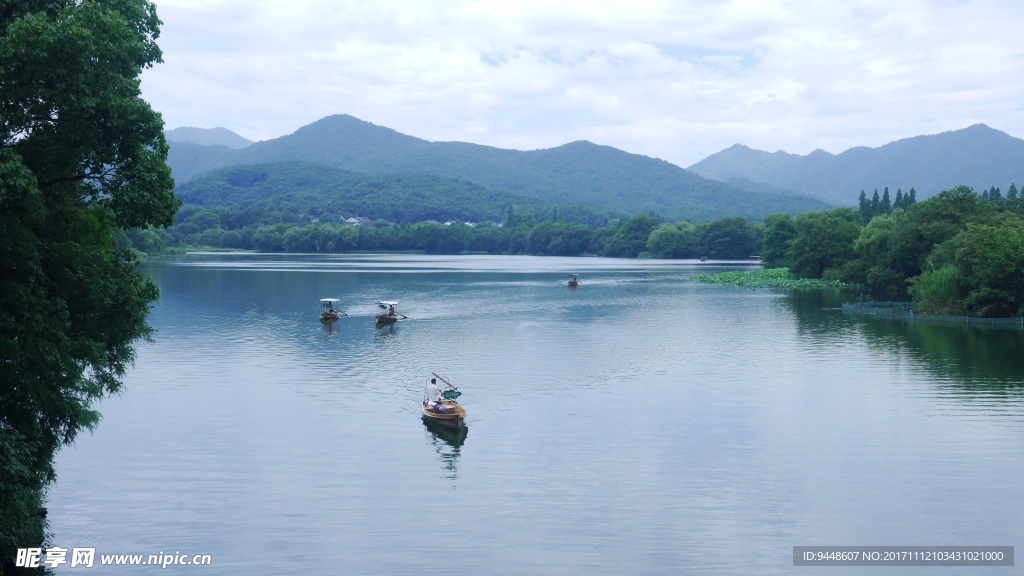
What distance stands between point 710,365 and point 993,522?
29980mm

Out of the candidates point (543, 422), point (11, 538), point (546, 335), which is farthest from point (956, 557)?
point (546, 335)

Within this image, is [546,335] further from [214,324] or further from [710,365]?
[214,324]

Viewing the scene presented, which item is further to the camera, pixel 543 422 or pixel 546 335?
pixel 546 335

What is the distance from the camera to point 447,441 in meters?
35.6

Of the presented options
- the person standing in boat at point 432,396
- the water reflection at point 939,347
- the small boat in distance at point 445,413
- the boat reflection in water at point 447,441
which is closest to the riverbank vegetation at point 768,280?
the water reflection at point 939,347

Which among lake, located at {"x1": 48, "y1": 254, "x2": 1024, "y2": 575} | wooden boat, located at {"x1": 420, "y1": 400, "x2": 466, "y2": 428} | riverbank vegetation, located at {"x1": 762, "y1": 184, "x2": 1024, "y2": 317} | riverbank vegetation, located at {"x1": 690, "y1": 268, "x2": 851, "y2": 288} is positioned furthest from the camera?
riverbank vegetation, located at {"x1": 690, "y1": 268, "x2": 851, "y2": 288}

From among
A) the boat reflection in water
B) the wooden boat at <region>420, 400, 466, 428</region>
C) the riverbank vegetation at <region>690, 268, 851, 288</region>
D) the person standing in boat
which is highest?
the riverbank vegetation at <region>690, 268, 851, 288</region>

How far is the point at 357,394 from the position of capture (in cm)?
4547

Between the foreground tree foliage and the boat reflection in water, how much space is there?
12.3 metres

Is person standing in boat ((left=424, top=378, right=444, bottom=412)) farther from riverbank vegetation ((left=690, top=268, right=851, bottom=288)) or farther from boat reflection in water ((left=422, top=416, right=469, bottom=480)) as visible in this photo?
riverbank vegetation ((left=690, top=268, right=851, bottom=288))

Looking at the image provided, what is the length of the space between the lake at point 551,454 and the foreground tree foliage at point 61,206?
14.3ft

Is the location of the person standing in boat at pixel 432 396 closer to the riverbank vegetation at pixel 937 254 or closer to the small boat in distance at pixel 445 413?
the small boat in distance at pixel 445 413

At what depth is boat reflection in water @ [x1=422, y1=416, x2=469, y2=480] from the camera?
3228 cm

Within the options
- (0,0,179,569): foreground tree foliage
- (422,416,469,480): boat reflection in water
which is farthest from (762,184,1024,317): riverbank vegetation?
(0,0,179,569): foreground tree foliage
